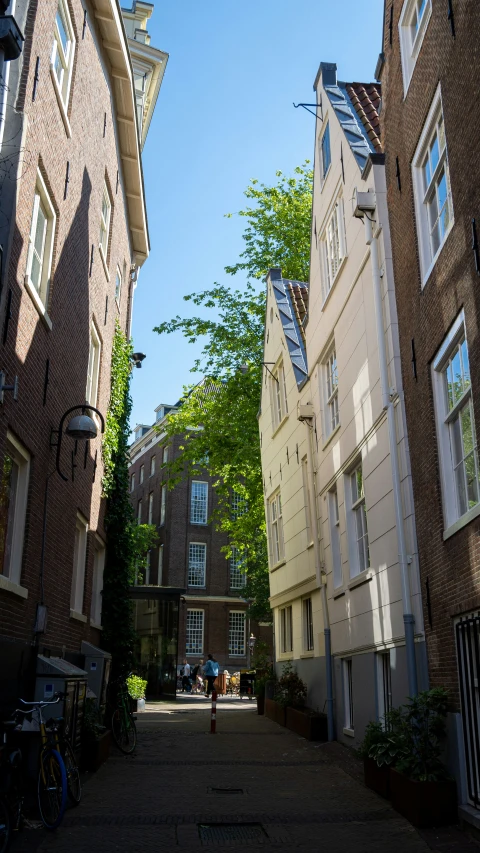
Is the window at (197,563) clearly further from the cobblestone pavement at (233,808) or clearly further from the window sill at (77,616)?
the cobblestone pavement at (233,808)

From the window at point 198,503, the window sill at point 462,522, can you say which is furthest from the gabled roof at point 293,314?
the window at point 198,503

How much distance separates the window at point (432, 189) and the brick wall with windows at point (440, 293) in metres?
0.01

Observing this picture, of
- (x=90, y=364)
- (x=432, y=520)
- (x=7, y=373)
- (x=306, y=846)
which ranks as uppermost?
(x=90, y=364)

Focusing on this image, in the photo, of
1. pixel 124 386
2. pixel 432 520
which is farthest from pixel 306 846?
pixel 124 386

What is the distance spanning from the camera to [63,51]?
12188 mm

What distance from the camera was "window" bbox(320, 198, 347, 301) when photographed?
48.3ft

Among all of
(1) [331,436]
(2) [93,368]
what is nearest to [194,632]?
(2) [93,368]

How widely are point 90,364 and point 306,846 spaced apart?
10.7 metres

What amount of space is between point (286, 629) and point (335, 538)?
6.70 m

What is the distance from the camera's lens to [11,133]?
921 centimetres

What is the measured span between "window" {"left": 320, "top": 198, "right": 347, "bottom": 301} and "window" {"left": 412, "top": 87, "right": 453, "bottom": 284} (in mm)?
3988

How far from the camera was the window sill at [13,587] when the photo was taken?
28.3 feet

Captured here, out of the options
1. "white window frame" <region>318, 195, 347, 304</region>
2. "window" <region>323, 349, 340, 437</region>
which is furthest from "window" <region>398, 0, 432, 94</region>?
"window" <region>323, 349, 340, 437</region>

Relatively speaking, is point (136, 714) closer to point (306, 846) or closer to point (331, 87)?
point (306, 846)
